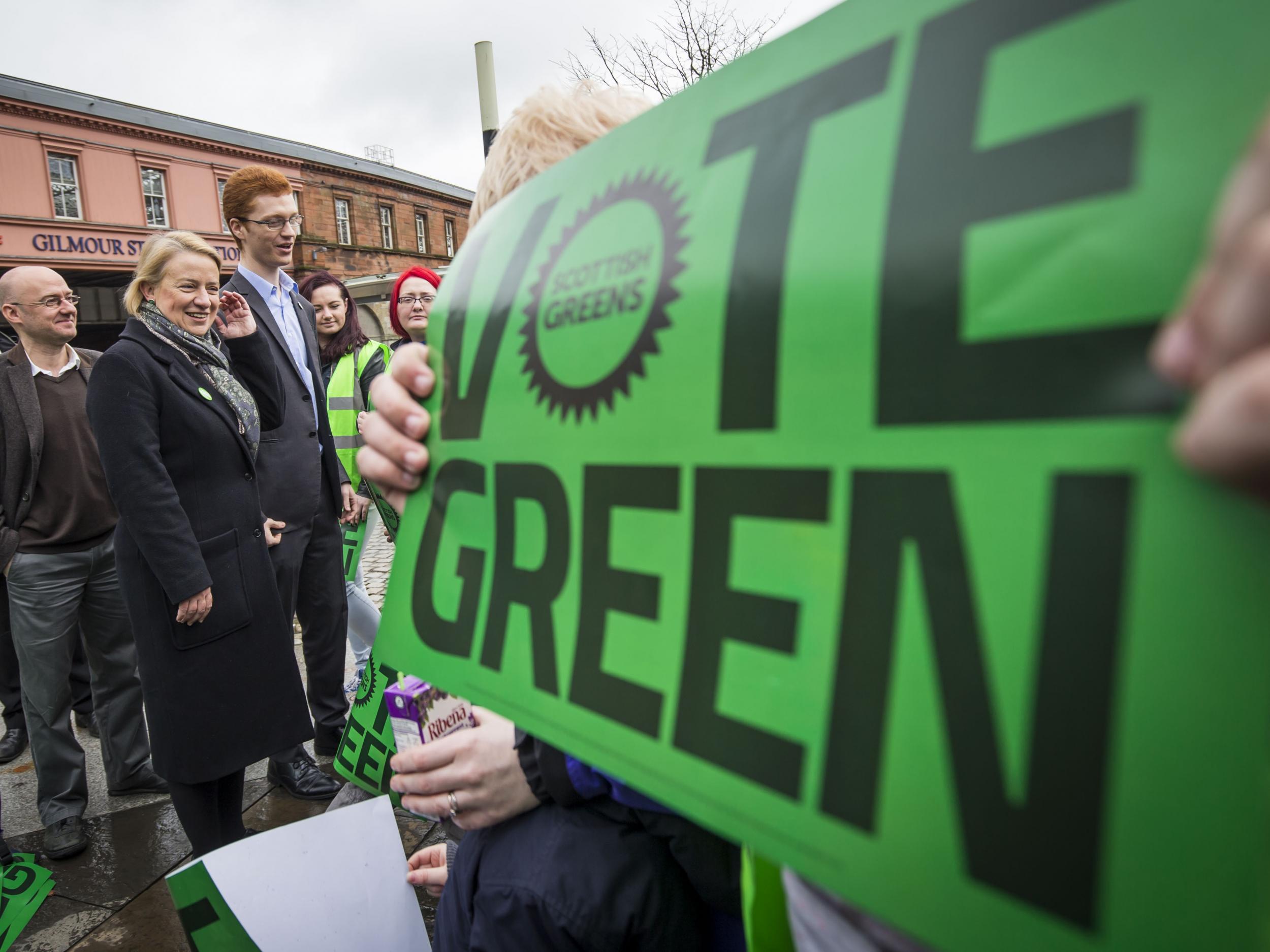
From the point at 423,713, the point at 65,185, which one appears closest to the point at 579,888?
the point at 423,713

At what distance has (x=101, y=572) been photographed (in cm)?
305

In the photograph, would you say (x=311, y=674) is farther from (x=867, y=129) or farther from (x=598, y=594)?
(x=867, y=129)

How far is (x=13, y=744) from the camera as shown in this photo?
3328 mm


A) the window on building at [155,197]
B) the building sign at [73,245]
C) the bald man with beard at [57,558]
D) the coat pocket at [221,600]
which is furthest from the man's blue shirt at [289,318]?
the window on building at [155,197]

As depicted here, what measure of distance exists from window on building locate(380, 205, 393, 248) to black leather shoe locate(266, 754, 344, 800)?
26223mm

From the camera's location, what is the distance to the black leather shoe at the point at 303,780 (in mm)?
2863

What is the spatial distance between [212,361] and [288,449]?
2.15 ft

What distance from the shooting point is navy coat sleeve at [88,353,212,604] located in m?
2.05

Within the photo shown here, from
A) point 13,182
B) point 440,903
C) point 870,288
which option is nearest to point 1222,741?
point 870,288

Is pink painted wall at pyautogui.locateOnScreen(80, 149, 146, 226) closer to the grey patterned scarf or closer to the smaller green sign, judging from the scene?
the grey patterned scarf

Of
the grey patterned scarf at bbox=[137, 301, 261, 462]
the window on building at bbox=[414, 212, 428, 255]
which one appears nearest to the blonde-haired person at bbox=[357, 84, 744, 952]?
the grey patterned scarf at bbox=[137, 301, 261, 462]

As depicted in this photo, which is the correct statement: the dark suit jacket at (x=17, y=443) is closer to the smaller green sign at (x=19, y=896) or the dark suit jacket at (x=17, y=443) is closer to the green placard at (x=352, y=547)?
the green placard at (x=352, y=547)

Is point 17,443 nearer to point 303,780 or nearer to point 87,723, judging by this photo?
point 87,723

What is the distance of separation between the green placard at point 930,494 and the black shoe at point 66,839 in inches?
109
